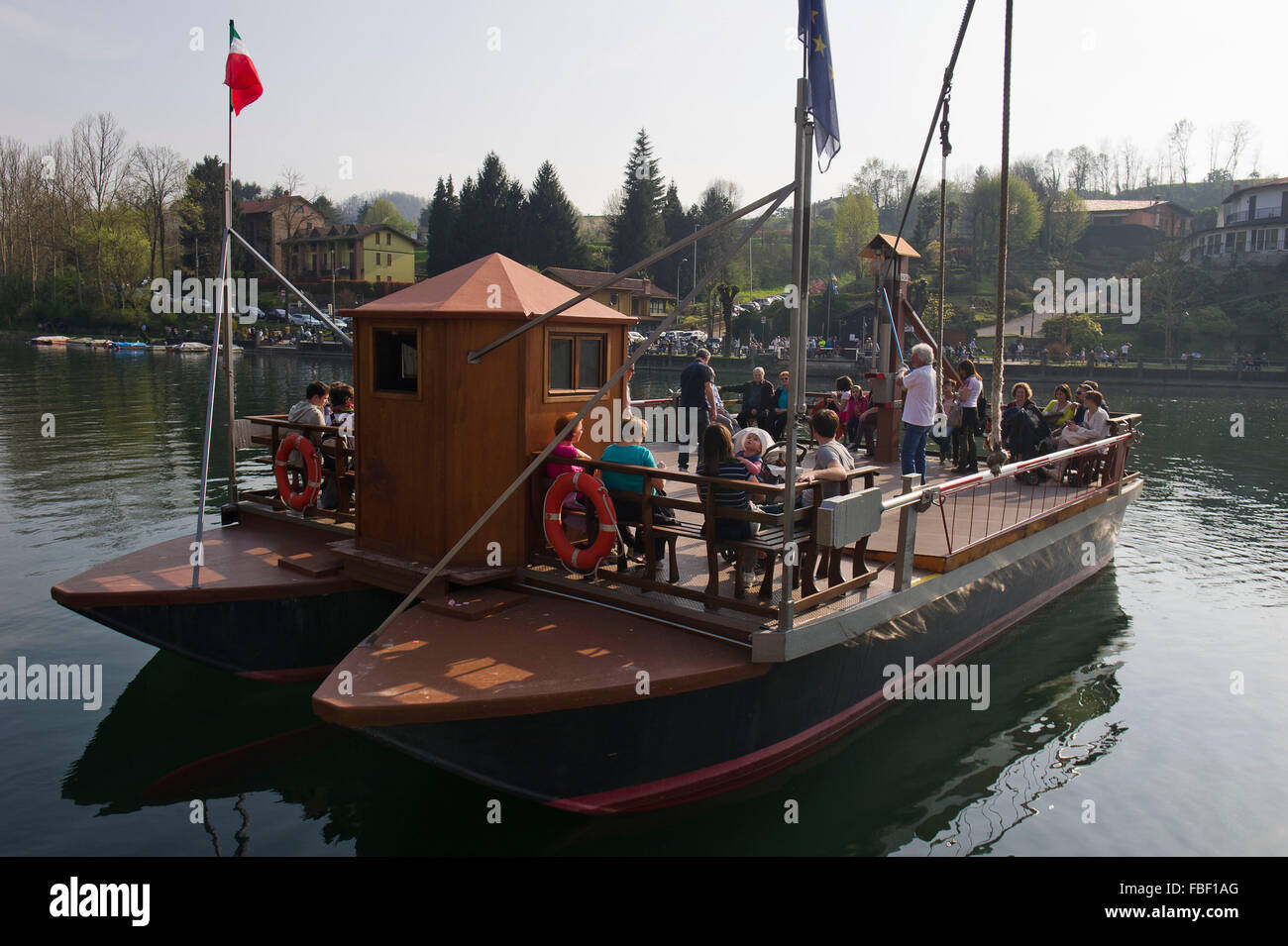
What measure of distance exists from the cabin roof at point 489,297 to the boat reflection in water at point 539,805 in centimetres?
379

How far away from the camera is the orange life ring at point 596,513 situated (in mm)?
7199

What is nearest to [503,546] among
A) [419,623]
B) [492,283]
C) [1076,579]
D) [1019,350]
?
[419,623]

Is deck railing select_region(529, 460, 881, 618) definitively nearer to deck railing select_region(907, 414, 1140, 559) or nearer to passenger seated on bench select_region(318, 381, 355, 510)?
deck railing select_region(907, 414, 1140, 559)

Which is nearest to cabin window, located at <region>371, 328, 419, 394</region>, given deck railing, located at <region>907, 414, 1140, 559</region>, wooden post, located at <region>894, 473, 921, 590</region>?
wooden post, located at <region>894, 473, 921, 590</region>

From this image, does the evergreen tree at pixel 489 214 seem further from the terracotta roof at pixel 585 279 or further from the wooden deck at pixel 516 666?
the wooden deck at pixel 516 666

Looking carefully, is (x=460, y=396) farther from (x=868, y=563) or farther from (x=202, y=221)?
(x=202, y=221)

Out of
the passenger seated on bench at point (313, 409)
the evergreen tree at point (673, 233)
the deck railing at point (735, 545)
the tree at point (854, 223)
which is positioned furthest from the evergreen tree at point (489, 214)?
the deck railing at point (735, 545)

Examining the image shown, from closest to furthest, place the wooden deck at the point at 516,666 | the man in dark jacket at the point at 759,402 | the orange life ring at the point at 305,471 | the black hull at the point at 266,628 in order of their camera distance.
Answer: the wooden deck at the point at 516,666 → the black hull at the point at 266,628 → the orange life ring at the point at 305,471 → the man in dark jacket at the point at 759,402

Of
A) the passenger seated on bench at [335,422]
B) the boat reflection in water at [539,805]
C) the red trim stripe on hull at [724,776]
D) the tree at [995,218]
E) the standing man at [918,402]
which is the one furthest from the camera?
the tree at [995,218]

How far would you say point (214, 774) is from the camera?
766 centimetres

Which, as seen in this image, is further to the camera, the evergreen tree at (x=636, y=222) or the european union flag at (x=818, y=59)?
the evergreen tree at (x=636, y=222)
